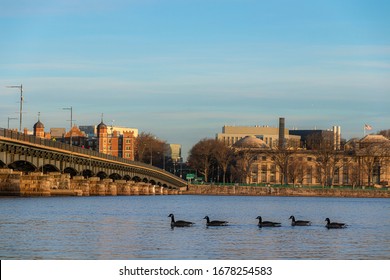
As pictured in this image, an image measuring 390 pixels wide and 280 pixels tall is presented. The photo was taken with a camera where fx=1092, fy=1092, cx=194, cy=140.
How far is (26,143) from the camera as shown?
11012cm

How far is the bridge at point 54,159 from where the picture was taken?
108 metres

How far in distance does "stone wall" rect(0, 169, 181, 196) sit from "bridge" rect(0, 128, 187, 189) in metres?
1.06

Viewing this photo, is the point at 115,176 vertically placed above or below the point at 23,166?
above

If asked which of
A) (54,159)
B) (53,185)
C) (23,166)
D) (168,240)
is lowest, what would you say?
(168,240)

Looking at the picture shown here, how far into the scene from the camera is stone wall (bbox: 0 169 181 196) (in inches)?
4619

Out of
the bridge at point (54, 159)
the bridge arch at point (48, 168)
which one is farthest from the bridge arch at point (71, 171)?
the bridge arch at point (48, 168)

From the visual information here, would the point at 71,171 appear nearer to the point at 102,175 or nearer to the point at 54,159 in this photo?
the point at 54,159

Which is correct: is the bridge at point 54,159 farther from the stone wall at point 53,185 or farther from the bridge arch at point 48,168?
the stone wall at point 53,185

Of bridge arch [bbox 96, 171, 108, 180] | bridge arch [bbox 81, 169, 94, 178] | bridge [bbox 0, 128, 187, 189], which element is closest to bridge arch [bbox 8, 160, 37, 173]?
bridge [bbox 0, 128, 187, 189]

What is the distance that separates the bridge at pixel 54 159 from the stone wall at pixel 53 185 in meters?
1.06

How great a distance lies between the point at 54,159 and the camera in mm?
127562

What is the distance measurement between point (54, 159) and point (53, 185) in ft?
21.3

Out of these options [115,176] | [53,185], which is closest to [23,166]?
[53,185]
